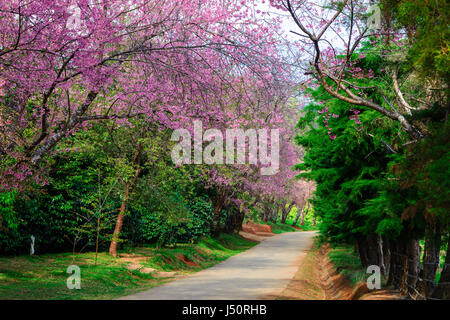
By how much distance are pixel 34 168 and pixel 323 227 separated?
1124 cm

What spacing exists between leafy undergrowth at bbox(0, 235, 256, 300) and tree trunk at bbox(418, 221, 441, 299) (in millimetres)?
7081

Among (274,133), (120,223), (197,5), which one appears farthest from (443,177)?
(274,133)

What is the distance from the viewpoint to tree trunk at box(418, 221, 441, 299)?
10617 millimetres

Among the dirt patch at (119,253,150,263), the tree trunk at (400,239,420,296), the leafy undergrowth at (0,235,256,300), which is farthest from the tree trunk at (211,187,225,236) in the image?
the tree trunk at (400,239,420,296)

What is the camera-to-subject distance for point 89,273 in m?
15.0

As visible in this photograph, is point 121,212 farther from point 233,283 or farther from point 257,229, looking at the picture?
point 257,229

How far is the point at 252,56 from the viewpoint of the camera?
9984 mm

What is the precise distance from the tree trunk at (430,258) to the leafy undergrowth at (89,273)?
279 inches

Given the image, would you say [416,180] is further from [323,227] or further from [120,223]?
[120,223]

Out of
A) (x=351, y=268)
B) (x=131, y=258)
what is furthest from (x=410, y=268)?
(x=131, y=258)

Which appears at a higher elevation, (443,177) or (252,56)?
(252,56)

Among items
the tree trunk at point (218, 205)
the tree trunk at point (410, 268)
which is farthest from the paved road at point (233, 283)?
the tree trunk at point (218, 205)

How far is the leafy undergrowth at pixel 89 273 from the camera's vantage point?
12094 millimetres

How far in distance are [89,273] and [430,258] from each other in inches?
373
